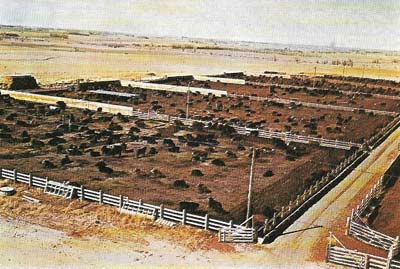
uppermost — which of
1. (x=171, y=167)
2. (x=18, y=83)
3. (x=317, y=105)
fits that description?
(x=18, y=83)

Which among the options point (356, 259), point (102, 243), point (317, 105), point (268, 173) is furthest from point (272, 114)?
point (102, 243)

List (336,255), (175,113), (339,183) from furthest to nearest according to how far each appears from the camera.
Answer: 1. (175,113)
2. (339,183)
3. (336,255)

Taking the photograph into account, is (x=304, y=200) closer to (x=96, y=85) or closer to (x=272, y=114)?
(x=272, y=114)

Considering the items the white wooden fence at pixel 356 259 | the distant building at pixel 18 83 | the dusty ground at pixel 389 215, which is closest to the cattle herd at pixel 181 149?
the distant building at pixel 18 83

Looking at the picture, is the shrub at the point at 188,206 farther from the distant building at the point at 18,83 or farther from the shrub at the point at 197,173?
the distant building at the point at 18,83

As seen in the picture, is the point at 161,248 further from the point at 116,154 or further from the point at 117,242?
the point at 116,154

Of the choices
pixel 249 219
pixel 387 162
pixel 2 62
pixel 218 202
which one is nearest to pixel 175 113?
pixel 387 162
